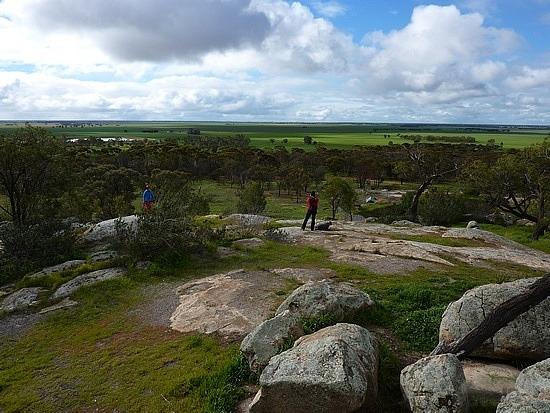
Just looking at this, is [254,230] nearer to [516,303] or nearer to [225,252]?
[225,252]

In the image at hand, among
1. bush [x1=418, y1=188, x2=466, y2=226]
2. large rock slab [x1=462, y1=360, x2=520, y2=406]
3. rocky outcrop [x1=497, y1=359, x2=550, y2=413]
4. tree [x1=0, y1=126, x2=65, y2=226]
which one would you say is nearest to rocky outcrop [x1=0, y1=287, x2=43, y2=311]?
tree [x1=0, y1=126, x2=65, y2=226]

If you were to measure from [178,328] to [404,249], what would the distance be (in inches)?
465

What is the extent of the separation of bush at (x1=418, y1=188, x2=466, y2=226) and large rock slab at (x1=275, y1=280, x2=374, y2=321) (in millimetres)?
37695

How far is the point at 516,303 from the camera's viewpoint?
31.2 ft

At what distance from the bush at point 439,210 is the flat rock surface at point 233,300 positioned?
108 feet

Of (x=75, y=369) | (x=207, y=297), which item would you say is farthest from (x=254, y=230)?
(x=75, y=369)

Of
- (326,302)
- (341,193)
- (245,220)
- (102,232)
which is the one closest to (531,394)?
(326,302)

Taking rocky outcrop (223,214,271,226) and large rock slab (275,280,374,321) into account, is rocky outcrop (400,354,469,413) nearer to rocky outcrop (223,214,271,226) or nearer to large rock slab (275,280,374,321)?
large rock slab (275,280,374,321)

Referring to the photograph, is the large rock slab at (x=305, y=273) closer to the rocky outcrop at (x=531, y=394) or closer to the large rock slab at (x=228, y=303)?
the large rock slab at (x=228, y=303)

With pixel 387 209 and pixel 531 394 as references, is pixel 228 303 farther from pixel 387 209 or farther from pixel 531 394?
pixel 387 209

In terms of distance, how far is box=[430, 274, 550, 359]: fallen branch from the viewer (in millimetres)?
9469

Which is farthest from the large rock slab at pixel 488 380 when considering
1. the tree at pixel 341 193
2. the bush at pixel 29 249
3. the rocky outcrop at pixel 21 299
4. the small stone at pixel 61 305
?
the tree at pixel 341 193

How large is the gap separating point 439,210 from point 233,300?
37934 mm

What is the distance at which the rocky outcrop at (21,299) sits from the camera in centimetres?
1675
